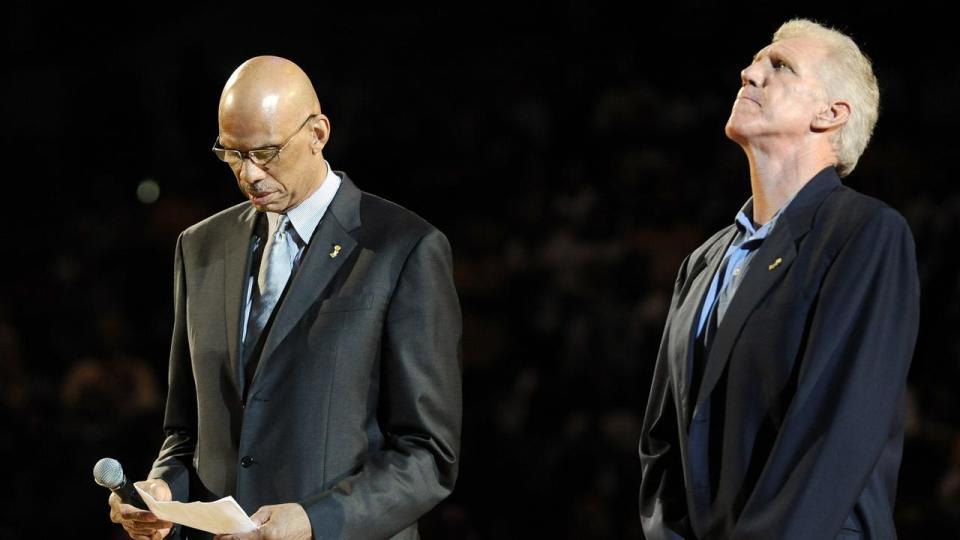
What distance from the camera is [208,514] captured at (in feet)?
6.13

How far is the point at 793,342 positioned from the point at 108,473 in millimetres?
959

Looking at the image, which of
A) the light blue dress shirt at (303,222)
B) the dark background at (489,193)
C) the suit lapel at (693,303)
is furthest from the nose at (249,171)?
the dark background at (489,193)

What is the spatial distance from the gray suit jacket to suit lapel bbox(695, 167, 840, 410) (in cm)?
41

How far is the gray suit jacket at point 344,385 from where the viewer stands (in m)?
2.06

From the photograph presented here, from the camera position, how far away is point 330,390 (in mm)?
2061

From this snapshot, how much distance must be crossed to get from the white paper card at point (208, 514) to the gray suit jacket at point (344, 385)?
0.46ft

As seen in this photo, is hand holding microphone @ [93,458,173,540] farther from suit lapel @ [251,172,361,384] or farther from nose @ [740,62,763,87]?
nose @ [740,62,763,87]

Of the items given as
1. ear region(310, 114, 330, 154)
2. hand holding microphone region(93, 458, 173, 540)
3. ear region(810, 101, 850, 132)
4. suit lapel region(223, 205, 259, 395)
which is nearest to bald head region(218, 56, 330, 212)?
ear region(310, 114, 330, 154)

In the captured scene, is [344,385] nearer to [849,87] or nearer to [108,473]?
[108,473]

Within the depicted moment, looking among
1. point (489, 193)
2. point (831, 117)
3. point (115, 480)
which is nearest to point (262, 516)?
point (115, 480)

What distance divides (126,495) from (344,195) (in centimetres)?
57

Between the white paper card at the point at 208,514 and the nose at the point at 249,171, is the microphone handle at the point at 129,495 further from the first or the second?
the nose at the point at 249,171

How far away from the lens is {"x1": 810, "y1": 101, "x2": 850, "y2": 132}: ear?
2.08m

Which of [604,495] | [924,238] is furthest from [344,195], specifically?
[924,238]
